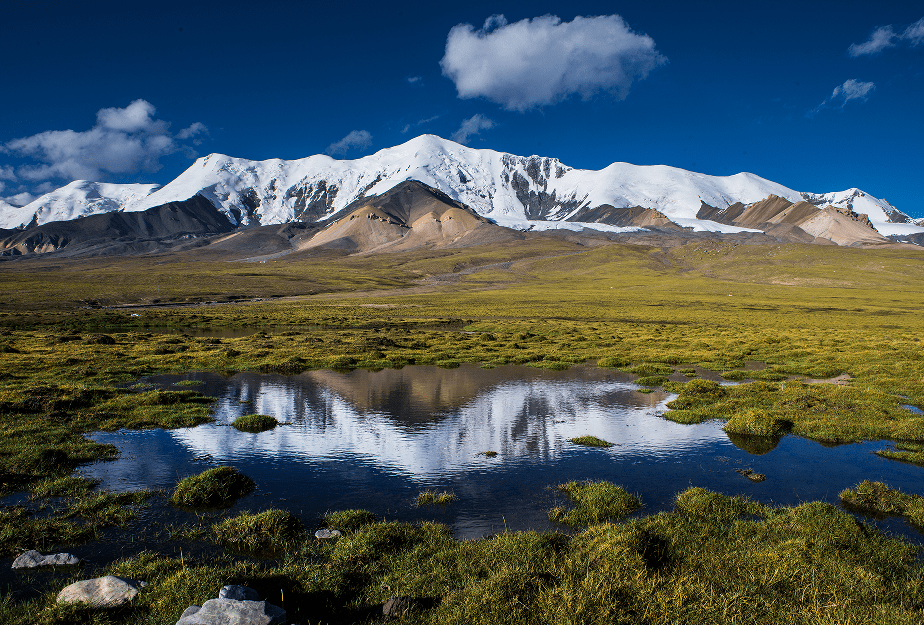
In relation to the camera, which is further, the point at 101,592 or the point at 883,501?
the point at 883,501

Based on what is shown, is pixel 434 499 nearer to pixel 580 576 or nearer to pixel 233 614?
pixel 580 576

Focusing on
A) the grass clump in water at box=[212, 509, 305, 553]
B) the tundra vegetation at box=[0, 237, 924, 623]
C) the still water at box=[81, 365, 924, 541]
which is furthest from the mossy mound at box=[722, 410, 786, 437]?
the grass clump in water at box=[212, 509, 305, 553]

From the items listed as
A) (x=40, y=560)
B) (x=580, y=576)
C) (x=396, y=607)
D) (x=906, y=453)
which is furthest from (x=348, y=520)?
(x=906, y=453)

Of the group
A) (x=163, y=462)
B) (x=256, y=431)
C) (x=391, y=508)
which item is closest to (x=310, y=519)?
(x=391, y=508)

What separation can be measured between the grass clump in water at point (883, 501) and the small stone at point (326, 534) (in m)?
15.6

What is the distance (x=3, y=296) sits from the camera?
126188mm

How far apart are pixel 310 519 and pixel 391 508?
2.41 m

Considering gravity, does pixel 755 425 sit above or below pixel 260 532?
below

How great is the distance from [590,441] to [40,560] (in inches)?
746

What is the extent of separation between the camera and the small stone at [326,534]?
1347 cm

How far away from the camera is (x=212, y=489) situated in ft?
52.7

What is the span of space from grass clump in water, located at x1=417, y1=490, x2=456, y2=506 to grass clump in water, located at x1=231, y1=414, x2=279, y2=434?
1162cm

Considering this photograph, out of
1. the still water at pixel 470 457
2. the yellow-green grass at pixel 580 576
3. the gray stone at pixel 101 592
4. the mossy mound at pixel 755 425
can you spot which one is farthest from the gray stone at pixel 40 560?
the mossy mound at pixel 755 425

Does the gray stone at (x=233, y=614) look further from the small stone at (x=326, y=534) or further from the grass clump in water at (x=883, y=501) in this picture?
the grass clump in water at (x=883, y=501)
